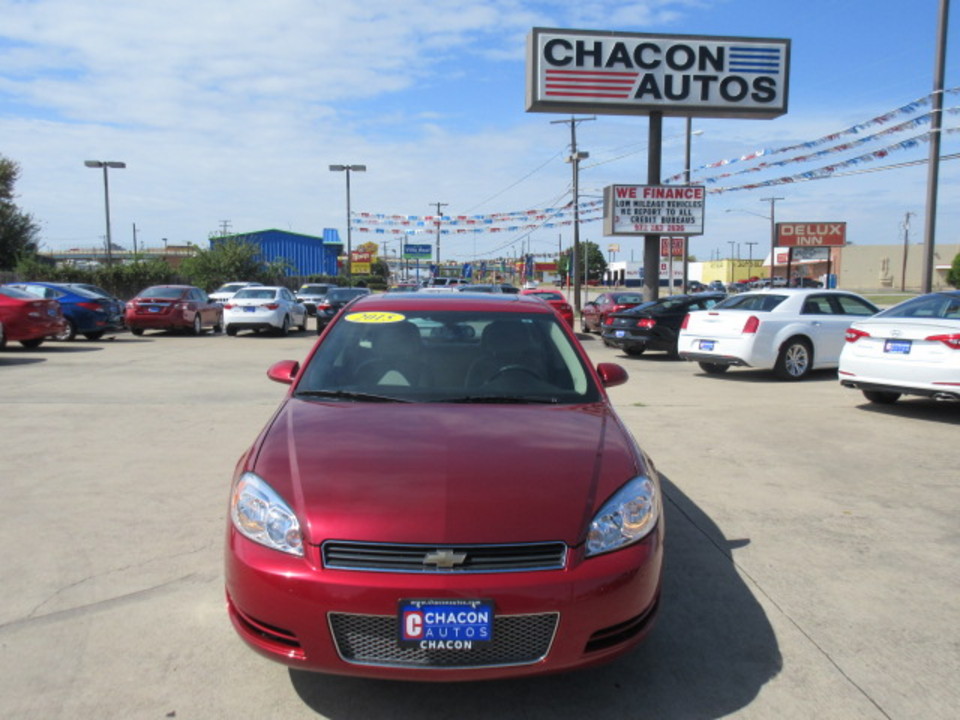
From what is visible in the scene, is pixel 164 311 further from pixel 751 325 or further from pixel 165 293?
pixel 751 325

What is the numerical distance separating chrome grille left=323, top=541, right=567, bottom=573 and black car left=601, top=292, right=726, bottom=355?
14.4 metres

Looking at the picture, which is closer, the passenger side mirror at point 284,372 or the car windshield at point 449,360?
the car windshield at point 449,360

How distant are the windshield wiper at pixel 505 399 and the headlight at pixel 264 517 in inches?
45.3

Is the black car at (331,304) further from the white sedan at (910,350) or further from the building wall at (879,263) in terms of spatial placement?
the building wall at (879,263)

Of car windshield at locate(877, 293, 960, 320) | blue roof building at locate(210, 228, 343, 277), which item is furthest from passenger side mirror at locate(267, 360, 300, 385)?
blue roof building at locate(210, 228, 343, 277)

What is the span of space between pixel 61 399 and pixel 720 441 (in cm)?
800

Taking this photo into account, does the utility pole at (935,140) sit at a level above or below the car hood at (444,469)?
above

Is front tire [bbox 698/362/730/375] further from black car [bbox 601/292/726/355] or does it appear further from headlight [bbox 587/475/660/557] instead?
headlight [bbox 587/475/660/557]

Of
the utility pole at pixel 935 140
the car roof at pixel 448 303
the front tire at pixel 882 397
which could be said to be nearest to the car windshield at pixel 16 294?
the car roof at pixel 448 303

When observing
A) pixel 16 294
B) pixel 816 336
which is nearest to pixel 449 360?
pixel 816 336

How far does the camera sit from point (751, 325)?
1237 centimetres

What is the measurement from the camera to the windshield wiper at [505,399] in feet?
12.9

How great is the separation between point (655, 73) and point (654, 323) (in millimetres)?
9957

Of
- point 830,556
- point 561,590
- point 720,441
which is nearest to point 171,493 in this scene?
point 561,590
